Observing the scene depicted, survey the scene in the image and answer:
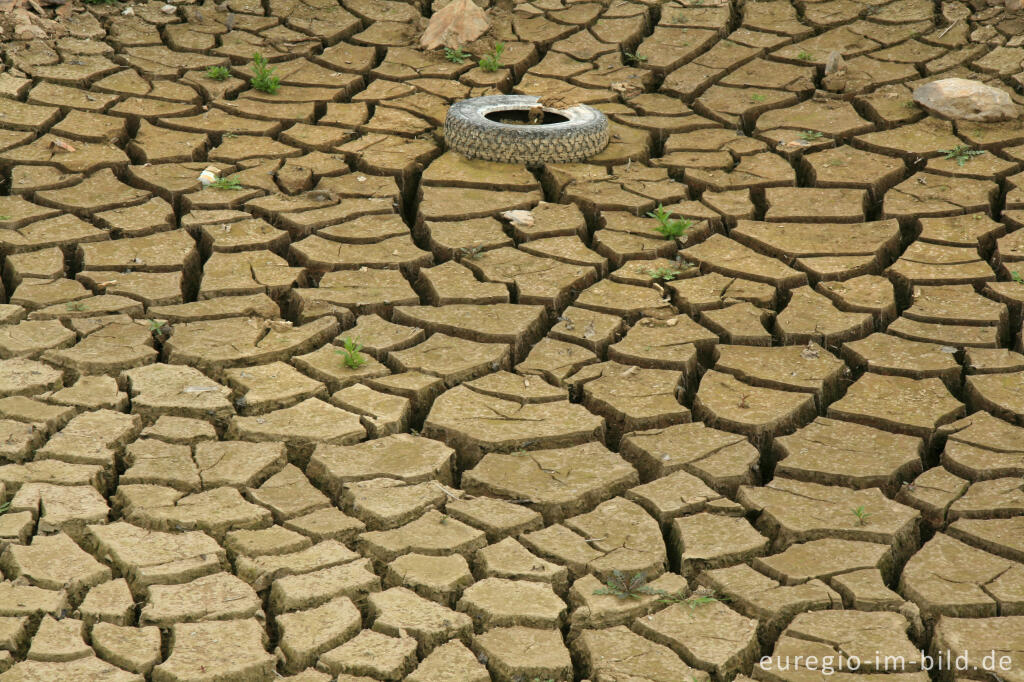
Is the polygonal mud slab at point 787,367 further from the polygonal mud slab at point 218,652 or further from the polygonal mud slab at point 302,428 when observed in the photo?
the polygonal mud slab at point 218,652

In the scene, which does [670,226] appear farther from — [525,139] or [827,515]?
[827,515]

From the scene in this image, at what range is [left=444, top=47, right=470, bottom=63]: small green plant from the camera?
6.81 meters

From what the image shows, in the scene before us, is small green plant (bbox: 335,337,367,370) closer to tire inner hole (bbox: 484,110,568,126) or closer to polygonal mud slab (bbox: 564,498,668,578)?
polygonal mud slab (bbox: 564,498,668,578)

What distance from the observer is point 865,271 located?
480 centimetres

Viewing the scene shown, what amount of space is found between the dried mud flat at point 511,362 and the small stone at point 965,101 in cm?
11

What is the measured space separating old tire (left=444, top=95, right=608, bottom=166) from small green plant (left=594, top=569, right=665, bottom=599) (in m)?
2.98

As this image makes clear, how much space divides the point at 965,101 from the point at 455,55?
9.62 feet

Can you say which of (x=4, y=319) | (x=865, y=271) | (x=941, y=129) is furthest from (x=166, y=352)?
(x=941, y=129)

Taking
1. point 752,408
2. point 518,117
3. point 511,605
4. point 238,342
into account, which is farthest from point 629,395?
point 518,117

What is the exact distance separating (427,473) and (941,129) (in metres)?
3.71

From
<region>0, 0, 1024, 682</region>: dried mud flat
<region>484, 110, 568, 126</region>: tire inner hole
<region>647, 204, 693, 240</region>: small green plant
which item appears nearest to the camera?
<region>0, 0, 1024, 682</region>: dried mud flat

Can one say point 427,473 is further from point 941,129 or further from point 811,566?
point 941,129

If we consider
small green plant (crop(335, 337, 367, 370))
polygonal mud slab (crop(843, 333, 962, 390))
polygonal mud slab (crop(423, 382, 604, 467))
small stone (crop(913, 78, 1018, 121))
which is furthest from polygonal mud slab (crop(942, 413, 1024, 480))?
small stone (crop(913, 78, 1018, 121))

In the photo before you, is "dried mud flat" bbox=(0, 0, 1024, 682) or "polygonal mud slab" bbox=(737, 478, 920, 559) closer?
"dried mud flat" bbox=(0, 0, 1024, 682)
